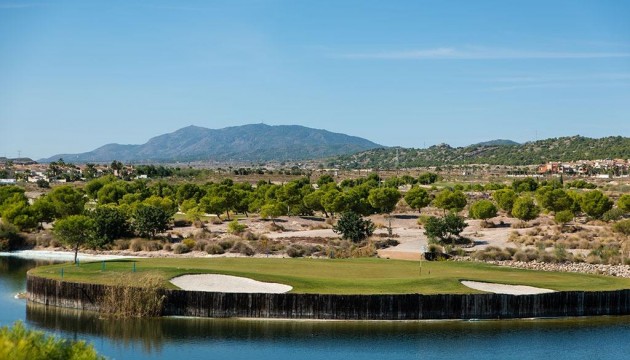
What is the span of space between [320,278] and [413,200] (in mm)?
48593

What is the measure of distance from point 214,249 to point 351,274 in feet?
56.1

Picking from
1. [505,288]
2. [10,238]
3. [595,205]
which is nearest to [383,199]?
[595,205]

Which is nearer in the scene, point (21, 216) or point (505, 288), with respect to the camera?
point (505, 288)

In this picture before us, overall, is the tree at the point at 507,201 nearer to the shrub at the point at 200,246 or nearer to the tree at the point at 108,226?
the shrub at the point at 200,246

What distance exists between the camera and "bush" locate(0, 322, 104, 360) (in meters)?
15.0

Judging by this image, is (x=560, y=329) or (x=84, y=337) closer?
(x=84, y=337)

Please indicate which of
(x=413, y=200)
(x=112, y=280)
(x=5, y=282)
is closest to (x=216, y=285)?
(x=112, y=280)

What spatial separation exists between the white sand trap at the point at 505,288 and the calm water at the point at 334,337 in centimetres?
→ 197

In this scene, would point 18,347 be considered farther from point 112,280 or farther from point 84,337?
point 112,280

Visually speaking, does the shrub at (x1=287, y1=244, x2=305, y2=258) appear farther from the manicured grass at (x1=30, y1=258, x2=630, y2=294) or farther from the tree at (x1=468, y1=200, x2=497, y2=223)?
the tree at (x1=468, y1=200, x2=497, y2=223)

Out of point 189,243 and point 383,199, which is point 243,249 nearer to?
point 189,243

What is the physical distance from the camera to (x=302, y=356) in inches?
1192

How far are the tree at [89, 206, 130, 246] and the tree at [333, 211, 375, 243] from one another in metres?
15.5

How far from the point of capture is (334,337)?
3297 cm
